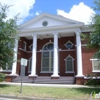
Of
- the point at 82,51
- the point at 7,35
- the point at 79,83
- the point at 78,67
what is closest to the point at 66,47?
the point at 82,51

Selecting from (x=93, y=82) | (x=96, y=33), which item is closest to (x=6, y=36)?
(x=96, y=33)

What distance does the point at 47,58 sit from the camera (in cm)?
2439

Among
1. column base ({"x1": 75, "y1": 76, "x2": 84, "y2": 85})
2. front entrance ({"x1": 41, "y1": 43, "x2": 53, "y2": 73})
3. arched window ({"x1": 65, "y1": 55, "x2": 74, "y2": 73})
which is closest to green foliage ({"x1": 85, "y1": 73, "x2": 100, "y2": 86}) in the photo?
column base ({"x1": 75, "y1": 76, "x2": 84, "y2": 85})

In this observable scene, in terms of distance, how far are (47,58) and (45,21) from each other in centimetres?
601

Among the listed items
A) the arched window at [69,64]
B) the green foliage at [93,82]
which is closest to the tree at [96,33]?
the green foliage at [93,82]

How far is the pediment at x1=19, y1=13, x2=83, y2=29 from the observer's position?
21453 mm

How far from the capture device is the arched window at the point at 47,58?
78.2 feet

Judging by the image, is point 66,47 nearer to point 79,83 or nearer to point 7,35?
point 79,83

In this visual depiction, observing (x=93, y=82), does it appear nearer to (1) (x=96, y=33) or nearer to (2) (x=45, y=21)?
(1) (x=96, y=33)

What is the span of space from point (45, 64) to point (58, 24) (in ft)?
22.5

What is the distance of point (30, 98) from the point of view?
883 centimetres

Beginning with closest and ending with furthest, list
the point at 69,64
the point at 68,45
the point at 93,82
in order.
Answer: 1. the point at 93,82
2. the point at 69,64
3. the point at 68,45

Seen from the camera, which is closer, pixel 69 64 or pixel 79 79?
pixel 79 79

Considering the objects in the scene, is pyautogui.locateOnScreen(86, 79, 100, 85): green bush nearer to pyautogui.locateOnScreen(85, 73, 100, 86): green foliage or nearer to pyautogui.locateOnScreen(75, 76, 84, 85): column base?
pyautogui.locateOnScreen(85, 73, 100, 86): green foliage
